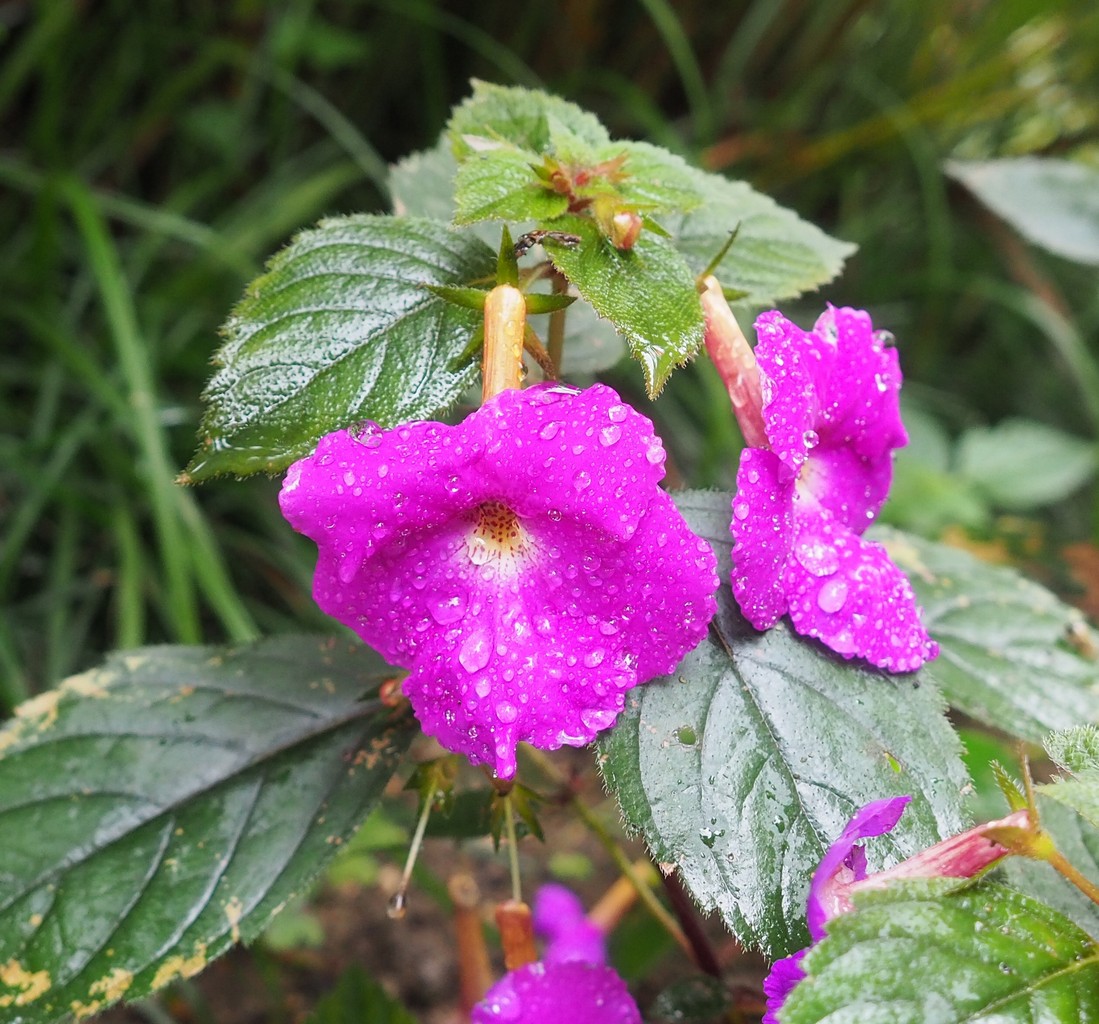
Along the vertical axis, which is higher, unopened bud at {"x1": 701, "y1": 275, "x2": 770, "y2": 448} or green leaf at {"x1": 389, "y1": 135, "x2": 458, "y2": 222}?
green leaf at {"x1": 389, "y1": 135, "x2": 458, "y2": 222}

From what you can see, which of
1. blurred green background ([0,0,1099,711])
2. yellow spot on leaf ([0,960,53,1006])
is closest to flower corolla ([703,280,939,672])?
yellow spot on leaf ([0,960,53,1006])

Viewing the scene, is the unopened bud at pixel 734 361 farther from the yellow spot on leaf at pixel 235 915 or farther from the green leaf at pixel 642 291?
the yellow spot on leaf at pixel 235 915

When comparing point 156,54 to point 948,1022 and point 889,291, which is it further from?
point 948,1022

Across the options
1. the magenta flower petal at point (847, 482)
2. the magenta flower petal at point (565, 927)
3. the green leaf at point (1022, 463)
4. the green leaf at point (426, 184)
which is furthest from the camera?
the green leaf at point (1022, 463)

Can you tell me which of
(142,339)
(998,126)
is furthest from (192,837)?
(998,126)

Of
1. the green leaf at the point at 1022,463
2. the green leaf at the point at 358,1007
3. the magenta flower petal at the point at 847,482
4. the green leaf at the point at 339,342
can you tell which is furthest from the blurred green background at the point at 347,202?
the magenta flower petal at the point at 847,482

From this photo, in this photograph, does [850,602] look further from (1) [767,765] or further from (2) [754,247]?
(2) [754,247]

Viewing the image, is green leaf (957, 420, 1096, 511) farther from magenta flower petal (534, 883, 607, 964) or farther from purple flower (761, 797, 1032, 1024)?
purple flower (761, 797, 1032, 1024)

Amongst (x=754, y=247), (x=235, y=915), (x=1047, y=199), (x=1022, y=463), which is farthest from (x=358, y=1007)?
(x=1047, y=199)
